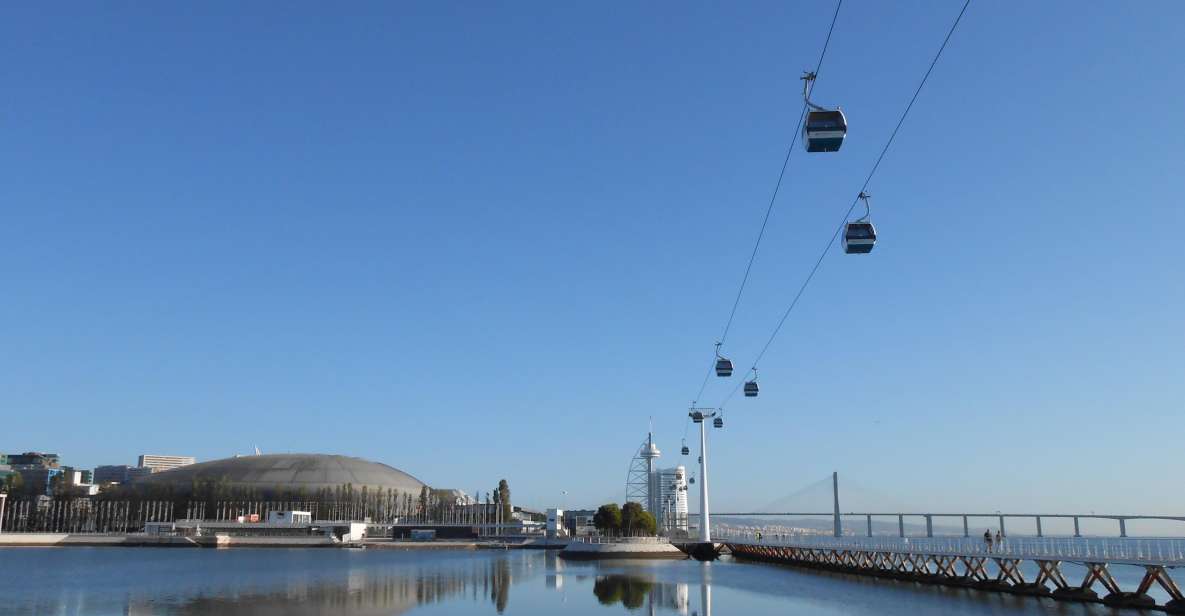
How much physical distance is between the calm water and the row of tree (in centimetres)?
6253

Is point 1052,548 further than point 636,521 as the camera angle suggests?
No

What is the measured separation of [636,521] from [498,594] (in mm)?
88414

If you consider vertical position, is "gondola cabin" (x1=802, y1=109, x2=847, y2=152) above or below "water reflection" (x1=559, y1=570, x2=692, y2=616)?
above

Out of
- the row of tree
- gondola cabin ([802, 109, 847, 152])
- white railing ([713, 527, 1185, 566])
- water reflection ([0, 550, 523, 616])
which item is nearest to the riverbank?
the row of tree

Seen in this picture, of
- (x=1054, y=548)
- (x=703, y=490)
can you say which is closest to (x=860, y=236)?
(x=1054, y=548)

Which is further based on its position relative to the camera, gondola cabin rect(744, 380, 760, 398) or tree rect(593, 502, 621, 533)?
tree rect(593, 502, 621, 533)

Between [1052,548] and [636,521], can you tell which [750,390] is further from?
[636,521]

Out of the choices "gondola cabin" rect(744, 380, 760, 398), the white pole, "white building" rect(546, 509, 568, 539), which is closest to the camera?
"gondola cabin" rect(744, 380, 760, 398)

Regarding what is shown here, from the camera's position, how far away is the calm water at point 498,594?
40.7 metres

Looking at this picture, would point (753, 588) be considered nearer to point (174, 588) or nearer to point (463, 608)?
point (463, 608)

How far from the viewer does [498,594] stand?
50719 mm

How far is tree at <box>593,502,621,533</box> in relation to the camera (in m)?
140

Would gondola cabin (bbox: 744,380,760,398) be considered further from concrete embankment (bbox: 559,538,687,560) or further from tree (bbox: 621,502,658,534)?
tree (bbox: 621,502,658,534)

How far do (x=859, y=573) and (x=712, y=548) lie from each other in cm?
3117
